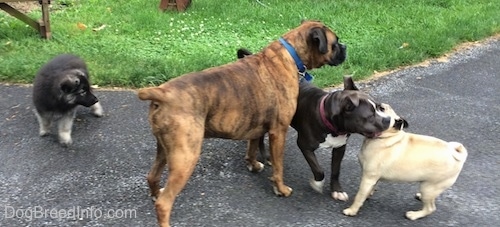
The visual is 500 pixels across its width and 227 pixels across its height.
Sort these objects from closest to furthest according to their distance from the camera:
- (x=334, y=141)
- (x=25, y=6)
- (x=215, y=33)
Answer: (x=334, y=141) → (x=215, y=33) → (x=25, y=6)

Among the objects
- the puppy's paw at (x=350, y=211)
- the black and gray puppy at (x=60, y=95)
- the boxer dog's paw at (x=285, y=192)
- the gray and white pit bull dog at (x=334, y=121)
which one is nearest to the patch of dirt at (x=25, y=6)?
the black and gray puppy at (x=60, y=95)

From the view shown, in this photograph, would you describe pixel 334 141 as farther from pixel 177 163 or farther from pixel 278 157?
pixel 177 163

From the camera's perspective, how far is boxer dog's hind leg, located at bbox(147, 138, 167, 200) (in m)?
4.23

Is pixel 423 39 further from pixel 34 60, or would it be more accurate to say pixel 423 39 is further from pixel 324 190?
pixel 34 60

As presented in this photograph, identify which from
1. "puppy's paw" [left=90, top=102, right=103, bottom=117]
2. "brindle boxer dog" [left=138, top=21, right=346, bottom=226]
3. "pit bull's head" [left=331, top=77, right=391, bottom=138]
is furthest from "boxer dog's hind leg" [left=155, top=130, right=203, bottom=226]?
"puppy's paw" [left=90, top=102, right=103, bottom=117]

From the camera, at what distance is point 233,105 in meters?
4.09

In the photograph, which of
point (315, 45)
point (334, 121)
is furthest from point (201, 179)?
point (315, 45)

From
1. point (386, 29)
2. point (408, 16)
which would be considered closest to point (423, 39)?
point (386, 29)

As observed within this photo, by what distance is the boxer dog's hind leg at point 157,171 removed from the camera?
423 cm

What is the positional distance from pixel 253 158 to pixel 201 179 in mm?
484

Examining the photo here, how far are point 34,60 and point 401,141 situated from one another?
4973mm

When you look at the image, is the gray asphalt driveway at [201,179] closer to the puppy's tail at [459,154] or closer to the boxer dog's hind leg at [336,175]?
the boxer dog's hind leg at [336,175]

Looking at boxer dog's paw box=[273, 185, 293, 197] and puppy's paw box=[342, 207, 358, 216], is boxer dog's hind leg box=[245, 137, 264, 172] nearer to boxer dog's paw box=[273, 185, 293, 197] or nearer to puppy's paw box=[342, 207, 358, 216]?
boxer dog's paw box=[273, 185, 293, 197]
